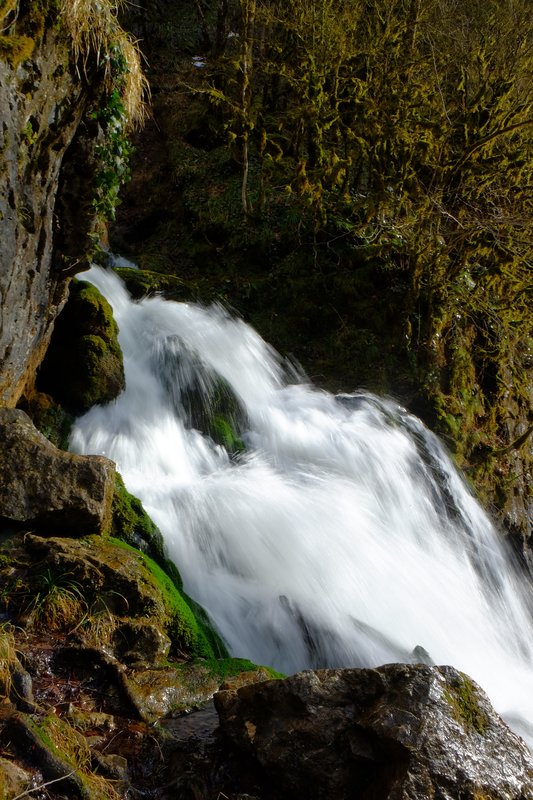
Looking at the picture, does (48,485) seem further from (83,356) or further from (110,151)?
(110,151)

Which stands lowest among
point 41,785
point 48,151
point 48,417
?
point 48,417

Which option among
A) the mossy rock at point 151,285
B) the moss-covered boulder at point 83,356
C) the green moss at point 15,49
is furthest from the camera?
the mossy rock at point 151,285

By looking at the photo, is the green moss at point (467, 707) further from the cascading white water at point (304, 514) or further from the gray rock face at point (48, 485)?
the gray rock face at point (48, 485)

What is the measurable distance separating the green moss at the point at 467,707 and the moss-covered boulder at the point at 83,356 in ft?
15.9

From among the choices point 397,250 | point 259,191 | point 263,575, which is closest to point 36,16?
point 263,575

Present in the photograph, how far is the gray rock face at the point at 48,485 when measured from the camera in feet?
12.5

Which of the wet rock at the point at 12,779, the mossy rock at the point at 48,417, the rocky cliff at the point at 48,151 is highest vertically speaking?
the rocky cliff at the point at 48,151

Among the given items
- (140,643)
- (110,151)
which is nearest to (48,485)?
(140,643)

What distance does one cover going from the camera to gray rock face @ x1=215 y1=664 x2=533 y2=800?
2438mm

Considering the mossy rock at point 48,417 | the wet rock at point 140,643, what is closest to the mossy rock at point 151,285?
the mossy rock at point 48,417

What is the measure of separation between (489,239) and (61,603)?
7.87 metres

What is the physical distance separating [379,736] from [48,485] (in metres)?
2.39

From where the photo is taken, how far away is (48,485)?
3.86 metres

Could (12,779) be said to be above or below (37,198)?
below
